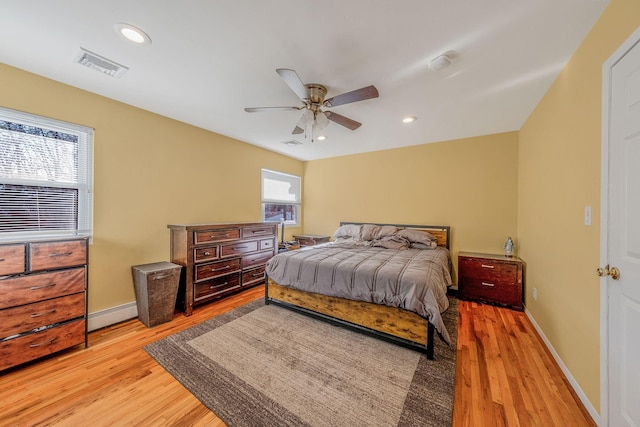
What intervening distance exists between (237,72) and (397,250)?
2.94 metres

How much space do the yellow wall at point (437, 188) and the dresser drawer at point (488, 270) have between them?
497mm

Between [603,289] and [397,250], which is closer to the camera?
[603,289]

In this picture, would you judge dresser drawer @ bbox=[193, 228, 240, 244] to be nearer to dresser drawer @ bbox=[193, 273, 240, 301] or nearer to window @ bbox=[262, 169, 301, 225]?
dresser drawer @ bbox=[193, 273, 240, 301]

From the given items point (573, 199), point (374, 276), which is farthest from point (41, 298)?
point (573, 199)

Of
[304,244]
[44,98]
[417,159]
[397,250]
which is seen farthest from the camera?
[304,244]

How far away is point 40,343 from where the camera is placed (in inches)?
76.7

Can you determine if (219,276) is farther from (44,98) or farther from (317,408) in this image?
(44,98)

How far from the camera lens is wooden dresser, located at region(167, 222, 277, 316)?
2.95m

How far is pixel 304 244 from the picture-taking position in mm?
4977

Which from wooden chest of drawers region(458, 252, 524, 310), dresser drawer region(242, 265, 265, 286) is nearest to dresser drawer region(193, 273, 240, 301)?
dresser drawer region(242, 265, 265, 286)

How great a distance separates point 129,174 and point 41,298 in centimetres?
142

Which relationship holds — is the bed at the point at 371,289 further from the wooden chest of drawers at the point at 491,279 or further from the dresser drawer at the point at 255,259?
the dresser drawer at the point at 255,259

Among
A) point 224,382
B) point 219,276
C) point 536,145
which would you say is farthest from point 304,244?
point 536,145

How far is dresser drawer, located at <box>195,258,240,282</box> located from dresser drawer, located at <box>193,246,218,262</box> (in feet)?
0.28
